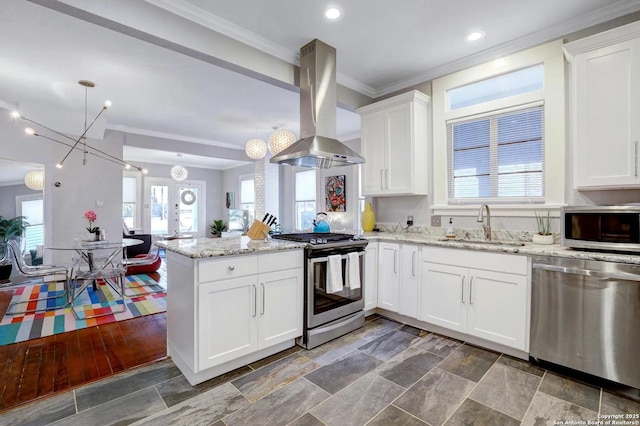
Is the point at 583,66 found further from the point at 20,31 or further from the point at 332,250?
the point at 20,31

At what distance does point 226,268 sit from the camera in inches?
84.7

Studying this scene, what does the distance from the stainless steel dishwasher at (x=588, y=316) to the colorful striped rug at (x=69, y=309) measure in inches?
153

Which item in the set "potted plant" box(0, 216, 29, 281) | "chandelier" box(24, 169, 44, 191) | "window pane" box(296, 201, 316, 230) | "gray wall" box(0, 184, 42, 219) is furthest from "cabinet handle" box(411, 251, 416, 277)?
"gray wall" box(0, 184, 42, 219)

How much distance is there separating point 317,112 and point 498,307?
2352mm

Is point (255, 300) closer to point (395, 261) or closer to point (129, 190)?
point (395, 261)

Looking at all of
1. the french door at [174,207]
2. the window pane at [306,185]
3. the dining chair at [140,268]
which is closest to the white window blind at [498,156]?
the window pane at [306,185]

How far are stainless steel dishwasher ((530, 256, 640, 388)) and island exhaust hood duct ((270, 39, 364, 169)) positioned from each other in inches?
75.3

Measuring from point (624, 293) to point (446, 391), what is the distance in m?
1.28

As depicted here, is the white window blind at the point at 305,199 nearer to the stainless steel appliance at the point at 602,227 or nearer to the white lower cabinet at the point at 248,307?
the white lower cabinet at the point at 248,307

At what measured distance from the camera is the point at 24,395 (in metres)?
1.97

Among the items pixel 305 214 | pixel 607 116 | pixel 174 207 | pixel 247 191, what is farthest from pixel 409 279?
pixel 174 207

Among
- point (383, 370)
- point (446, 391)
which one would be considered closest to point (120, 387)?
point (383, 370)

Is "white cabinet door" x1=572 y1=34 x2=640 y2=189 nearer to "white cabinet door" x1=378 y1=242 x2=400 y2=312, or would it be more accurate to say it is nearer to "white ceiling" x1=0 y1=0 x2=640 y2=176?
"white ceiling" x1=0 y1=0 x2=640 y2=176

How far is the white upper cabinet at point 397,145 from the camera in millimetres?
3393
